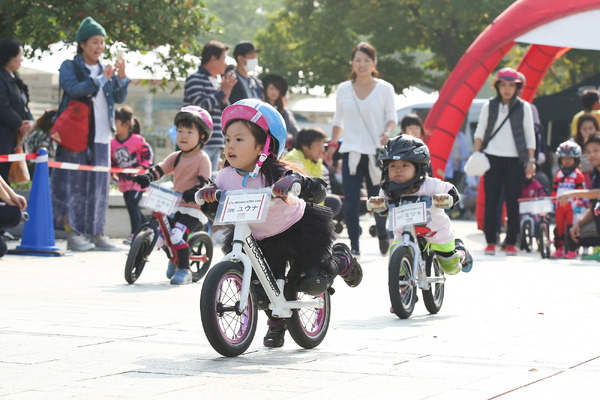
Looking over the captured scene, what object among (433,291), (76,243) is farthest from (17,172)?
(433,291)

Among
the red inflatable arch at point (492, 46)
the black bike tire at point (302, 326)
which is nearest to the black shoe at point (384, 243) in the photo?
the red inflatable arch at point (492, 46)

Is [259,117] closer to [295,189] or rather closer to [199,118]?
[295,189]

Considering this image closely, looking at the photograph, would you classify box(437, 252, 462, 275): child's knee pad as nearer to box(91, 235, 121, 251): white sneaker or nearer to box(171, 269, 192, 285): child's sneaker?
box(171, 269, 192, 285): child's sneaker

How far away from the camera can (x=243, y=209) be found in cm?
549

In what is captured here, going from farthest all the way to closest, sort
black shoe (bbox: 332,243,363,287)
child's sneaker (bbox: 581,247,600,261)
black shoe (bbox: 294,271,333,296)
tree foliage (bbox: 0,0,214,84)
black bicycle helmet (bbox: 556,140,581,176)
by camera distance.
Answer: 1. tree foliage (bbox: 0,0,214,84)
2. black bicycle helmet (bbox: 556,140,581,176)
3. child's sneaker (bbox: 581,247,600,261)
4. black shoe (bbox: 332,243,363,287)
5. black shoe (bbox: 294,271,333,296)

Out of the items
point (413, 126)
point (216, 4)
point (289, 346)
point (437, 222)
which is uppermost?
point (216, 4)

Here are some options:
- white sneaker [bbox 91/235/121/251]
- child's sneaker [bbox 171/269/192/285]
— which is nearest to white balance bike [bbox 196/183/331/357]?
child's sneaker [bbox 171/269/192/285]

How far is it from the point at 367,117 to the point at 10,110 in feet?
11.9

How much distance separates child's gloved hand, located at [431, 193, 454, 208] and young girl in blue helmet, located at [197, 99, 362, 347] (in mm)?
1510

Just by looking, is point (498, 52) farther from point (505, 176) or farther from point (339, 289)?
point (339, 289)

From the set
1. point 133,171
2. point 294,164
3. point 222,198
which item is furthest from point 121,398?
point 133,171

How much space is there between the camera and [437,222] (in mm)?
7547

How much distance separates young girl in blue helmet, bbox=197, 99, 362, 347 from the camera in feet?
18.6

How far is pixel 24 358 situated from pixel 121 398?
1077 mm
